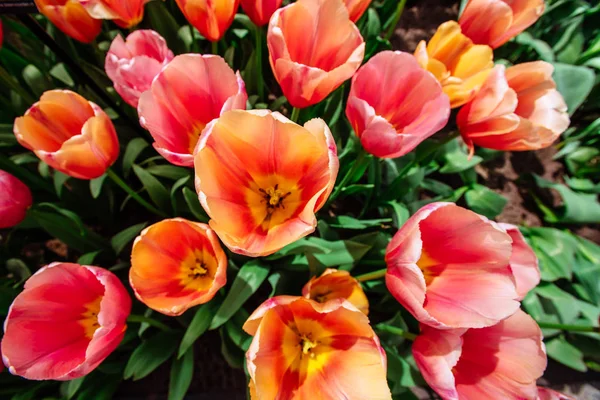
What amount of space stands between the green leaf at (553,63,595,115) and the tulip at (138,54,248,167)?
3.78 feet

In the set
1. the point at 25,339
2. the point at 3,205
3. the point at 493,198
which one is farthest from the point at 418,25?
the point at 25,339

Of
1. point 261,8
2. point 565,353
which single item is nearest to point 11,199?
point 261,8

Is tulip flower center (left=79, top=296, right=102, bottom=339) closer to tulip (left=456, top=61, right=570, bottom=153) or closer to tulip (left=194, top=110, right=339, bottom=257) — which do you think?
tulip (left=194, top=110, right=339, bottom=257)

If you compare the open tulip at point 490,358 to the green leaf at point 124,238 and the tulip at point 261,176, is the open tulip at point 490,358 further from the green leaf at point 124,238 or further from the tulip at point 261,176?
the green leaf at point 124,238

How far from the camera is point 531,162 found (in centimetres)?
157

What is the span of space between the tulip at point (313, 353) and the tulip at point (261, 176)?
0.46ft

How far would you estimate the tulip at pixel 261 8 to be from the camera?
845 millimetres

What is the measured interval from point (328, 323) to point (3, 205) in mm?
701

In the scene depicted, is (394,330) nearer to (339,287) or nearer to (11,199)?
(339,287)

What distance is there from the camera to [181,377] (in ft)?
3.14

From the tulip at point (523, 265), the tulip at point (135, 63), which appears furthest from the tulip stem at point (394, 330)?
the tulip at point (135, 63)

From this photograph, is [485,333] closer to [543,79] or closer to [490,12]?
[543,79]

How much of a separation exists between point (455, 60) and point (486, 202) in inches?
18.5

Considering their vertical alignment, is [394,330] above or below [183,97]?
below
